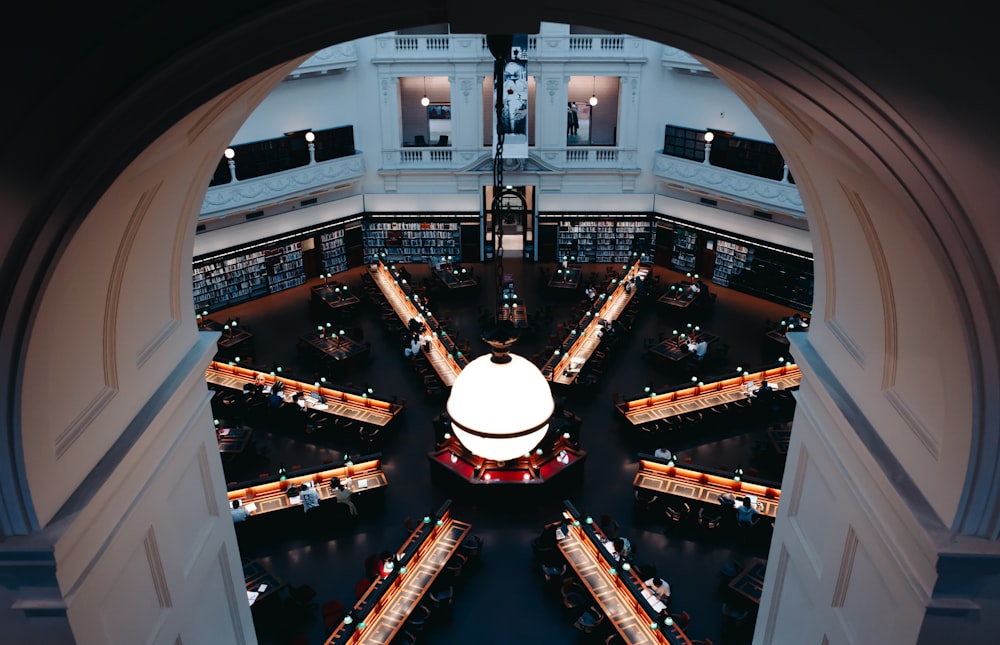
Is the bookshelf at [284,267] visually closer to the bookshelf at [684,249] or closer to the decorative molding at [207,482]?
the bookshelf at [684,249]

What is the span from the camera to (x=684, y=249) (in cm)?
2184

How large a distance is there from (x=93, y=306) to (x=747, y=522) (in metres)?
10.4

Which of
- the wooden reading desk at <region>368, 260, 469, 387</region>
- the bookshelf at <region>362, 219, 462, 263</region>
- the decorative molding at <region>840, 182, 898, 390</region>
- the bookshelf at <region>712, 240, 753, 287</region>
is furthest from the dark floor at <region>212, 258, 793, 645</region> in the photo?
the decorative molding at <region>840, 182, 898, 390</region>

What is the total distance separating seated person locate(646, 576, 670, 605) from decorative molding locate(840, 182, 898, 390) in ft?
23.5

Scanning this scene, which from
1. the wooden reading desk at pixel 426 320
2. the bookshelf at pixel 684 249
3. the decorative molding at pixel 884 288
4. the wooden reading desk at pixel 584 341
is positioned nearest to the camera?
the decorative molding at pixel 884 288

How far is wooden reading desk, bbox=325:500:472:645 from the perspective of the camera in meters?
9.62

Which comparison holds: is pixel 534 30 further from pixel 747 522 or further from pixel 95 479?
pixel 747 522

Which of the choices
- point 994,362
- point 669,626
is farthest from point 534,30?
point 669,626

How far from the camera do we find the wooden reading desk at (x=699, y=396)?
14242mm

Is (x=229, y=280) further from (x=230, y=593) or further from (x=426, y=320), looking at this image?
(x=230, y=593)

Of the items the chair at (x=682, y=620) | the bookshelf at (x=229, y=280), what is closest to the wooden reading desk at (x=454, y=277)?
the bookshelf at (x=229, y=280)

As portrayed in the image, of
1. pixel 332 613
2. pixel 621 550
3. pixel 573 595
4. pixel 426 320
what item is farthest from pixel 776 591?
pixel 426 320

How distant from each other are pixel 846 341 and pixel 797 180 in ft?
3.31

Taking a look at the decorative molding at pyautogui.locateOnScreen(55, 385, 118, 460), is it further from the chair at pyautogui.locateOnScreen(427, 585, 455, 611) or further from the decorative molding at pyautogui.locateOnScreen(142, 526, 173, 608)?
the chair at pyautogui.locateOnScreen(427, 585, 455, 611)
